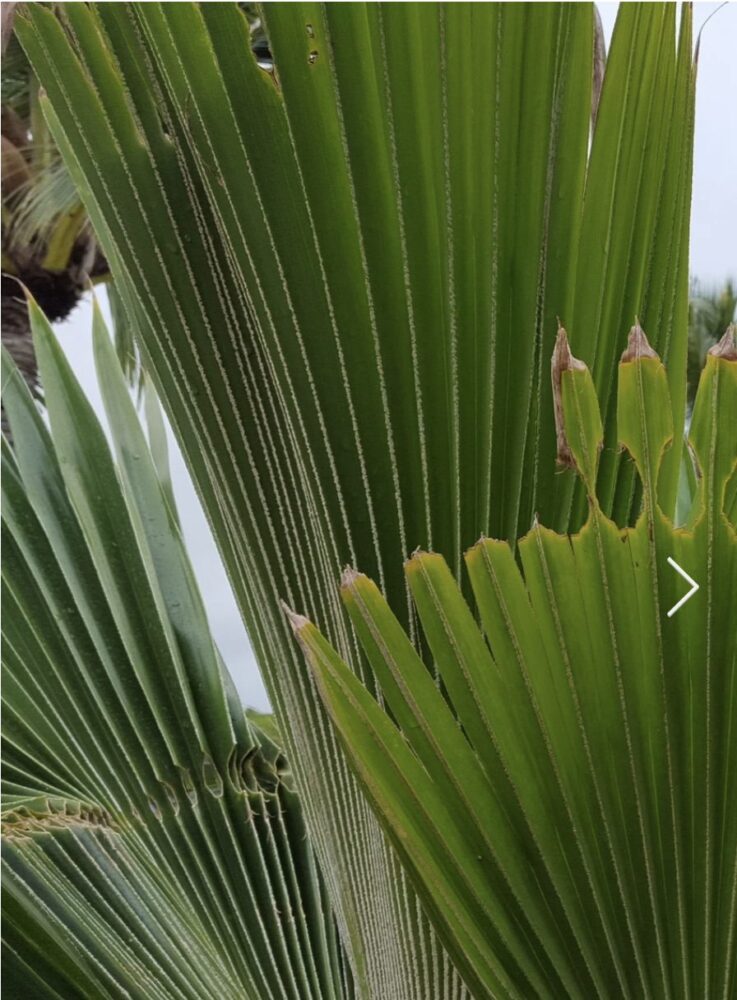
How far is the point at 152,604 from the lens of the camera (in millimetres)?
814

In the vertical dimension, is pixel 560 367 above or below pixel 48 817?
above

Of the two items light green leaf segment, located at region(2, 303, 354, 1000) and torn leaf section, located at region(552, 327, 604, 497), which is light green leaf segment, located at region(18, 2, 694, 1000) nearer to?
torn leaf section, located at region(552, 327, 604, 497)

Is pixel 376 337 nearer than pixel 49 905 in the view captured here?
Yes

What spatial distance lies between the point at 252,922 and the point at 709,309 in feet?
21.3

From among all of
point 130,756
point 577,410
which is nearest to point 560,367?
point 577,410

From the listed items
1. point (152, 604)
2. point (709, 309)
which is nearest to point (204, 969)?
point (152, 604)

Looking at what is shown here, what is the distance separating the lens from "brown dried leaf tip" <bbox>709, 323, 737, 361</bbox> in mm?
284

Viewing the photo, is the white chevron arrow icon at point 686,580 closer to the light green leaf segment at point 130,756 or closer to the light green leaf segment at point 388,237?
the light green leaf segment at point 388,237

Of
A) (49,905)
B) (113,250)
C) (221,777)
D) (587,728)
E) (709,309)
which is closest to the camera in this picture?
(587,728)

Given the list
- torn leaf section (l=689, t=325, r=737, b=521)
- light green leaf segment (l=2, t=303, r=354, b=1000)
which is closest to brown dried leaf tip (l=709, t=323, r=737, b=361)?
torn leaf section (l=689, t=325, r=737, b=521)

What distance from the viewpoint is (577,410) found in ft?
0.96

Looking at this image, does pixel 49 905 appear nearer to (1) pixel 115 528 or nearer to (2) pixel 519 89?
(1) pixel 115 528

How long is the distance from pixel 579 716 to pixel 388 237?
7.5 inches

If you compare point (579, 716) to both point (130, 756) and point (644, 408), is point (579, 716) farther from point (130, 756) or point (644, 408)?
point (130, 756)
